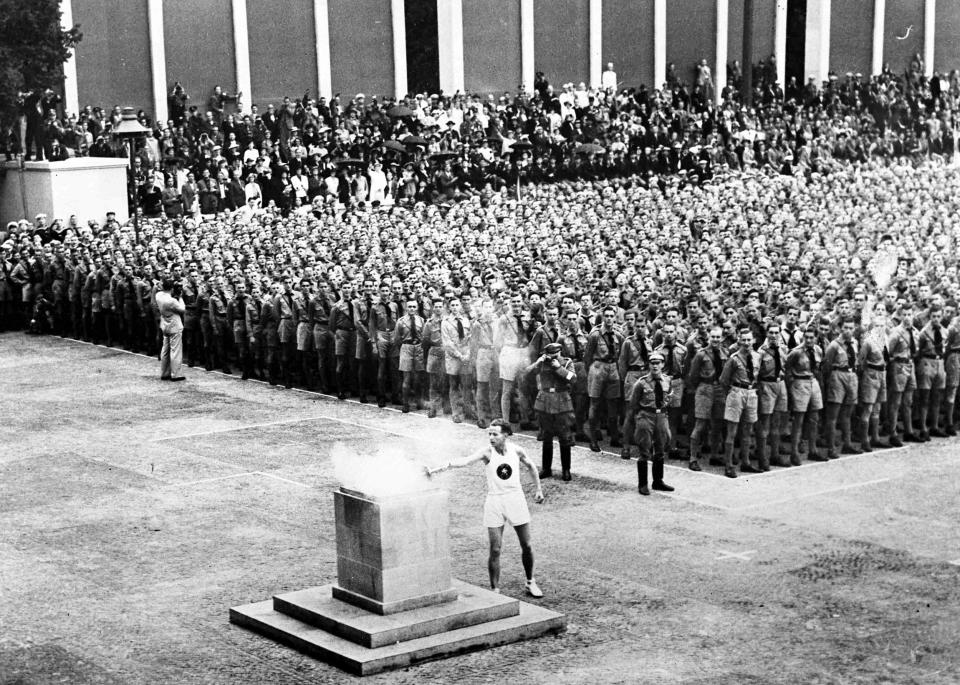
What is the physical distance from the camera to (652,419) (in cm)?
1755

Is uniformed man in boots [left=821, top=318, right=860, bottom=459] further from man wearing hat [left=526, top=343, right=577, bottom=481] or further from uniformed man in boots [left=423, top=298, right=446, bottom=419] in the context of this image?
uniformed man in boots [left=423, top=298, right=446, bottom=419]

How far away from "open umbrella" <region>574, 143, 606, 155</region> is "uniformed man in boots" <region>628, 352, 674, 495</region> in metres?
22.3

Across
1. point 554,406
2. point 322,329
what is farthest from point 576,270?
point 554,406

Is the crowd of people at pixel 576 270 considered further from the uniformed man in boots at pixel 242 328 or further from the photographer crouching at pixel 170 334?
the photographer crouching at pixel 170 334

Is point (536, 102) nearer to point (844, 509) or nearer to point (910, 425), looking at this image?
point (910, 425)

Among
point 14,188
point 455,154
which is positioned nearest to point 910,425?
point 455,154

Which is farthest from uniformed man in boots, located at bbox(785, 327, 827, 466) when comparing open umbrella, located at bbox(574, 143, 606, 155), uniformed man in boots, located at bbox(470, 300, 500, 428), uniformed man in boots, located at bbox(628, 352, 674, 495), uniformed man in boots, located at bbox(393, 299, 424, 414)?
open umbrella, located at bbox(574, 143, 606, 155)

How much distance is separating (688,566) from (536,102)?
31854 millimetres

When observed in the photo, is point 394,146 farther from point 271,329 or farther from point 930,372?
point 930,372

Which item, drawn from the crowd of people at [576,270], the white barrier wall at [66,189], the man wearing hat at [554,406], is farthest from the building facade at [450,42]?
the man wearing hat at [554,406]

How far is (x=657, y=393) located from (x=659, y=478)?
40.3 inches

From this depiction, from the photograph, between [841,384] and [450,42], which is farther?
[450,42]

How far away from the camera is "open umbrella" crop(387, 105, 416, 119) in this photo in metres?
41.9

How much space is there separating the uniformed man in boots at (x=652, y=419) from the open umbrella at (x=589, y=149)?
22323 millimetres
